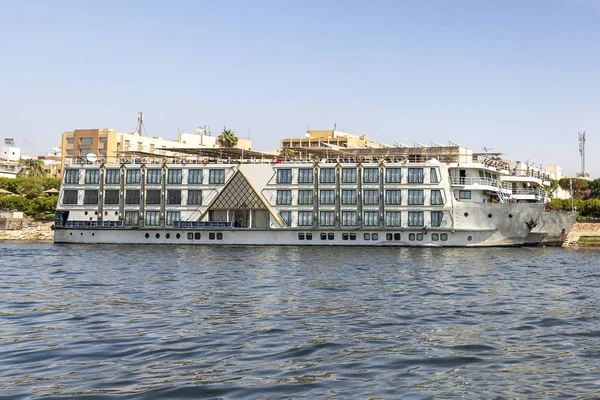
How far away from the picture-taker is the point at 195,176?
76.7 metres

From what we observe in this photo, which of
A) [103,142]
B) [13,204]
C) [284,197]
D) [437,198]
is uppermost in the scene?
[103,142]

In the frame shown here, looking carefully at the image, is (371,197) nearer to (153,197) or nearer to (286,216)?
(286,216)

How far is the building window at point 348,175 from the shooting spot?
72938mm

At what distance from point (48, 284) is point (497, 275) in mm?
22978

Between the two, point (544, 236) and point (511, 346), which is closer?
point (511, 346)

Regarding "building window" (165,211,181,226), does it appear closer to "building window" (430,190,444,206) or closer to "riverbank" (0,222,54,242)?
"riverbank" (0,222,54,242)

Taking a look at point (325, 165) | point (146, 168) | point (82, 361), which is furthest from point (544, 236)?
point (82, 361)

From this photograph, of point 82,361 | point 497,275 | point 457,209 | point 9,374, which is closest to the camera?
point 9,374

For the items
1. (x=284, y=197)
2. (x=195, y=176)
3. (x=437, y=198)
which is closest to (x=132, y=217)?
(x=195, y=176)

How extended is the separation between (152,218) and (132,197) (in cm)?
355

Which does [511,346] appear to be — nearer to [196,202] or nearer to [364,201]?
[364,201]

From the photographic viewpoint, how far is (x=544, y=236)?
68812 millimetres

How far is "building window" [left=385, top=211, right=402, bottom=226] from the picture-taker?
231ft

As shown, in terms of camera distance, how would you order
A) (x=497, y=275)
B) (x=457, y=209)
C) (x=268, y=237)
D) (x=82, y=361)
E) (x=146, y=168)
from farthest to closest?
(x=146, y=168), (x=268, y=237), (x=457, y=209), (x=497, y=275), (x=82, y=361)
